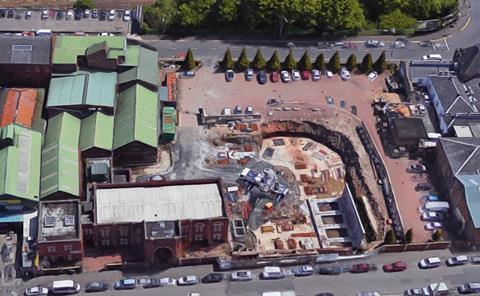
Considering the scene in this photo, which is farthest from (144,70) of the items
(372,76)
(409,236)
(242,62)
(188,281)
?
(409,236)

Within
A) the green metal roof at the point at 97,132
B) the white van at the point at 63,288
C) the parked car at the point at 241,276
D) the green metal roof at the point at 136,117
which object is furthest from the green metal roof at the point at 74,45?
the parked car at the point at 241,276

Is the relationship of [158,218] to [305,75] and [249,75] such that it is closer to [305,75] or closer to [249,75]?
[249,75]

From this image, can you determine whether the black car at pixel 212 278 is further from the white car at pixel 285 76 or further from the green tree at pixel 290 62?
the green tree at pixel 290 62

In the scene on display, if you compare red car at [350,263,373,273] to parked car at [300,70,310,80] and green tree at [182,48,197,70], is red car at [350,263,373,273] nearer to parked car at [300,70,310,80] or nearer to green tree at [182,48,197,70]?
parked car at [300,70,310,80]

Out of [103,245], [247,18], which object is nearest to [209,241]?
[103,245]

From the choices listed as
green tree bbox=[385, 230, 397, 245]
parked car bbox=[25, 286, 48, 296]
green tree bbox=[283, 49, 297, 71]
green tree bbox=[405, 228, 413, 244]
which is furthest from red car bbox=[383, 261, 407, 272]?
parked car bbox=[25, 286, 48, 296]
